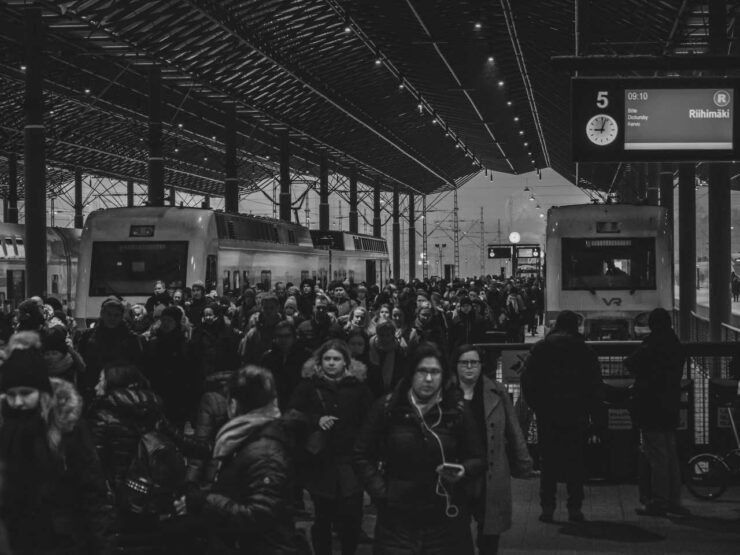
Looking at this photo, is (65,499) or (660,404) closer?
(65,499)

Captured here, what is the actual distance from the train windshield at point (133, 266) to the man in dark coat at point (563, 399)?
14.7 meters

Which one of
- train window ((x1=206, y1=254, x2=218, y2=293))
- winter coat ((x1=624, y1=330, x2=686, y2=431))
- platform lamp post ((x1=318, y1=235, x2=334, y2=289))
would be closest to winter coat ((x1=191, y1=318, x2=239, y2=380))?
winter coat ((x1=624, y1=330, x2=686, y2=431))

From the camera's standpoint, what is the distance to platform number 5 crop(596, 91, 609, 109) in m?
13.9

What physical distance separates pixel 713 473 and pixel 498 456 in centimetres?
433

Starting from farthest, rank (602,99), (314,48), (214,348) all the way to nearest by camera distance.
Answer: (314,48) < (602,99) < (214,348)

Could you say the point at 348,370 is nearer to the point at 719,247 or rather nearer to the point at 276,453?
the point at 276,453

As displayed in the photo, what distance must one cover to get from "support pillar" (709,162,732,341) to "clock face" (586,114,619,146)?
26.6ft

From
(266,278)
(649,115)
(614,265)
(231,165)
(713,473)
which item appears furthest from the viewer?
(231,165)

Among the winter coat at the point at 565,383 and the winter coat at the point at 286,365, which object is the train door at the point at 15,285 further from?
the winter coat at the point at 565,383

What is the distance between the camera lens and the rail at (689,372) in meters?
11.7

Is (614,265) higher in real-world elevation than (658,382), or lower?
higher

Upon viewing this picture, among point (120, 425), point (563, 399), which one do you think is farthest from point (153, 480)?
point (563, 399)

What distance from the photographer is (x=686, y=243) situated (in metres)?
26.3

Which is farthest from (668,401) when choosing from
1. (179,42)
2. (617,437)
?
(179,42)
